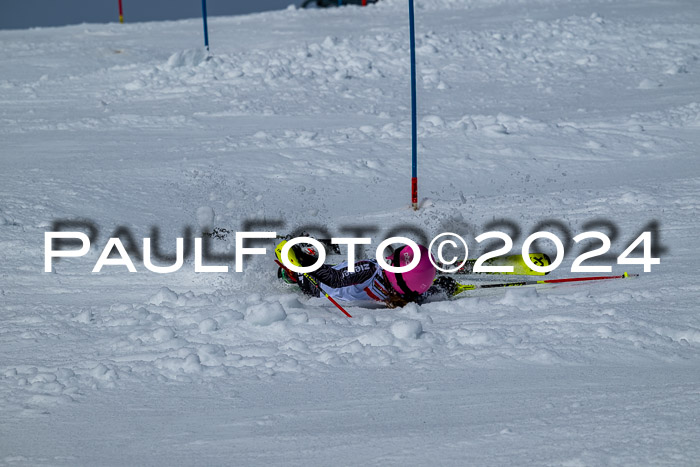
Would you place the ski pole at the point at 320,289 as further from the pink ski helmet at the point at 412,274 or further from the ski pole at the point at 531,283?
the ski pole at the point at 531,283

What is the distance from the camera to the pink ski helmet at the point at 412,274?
18.2ft

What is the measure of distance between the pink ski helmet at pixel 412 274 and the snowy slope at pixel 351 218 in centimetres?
14

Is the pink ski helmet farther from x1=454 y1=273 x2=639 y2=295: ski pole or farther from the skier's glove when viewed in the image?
x1=454 y1=273 x2=639 y2=295: ski pole

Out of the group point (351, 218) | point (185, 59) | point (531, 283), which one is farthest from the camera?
point (185, 59)

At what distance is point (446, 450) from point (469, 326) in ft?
5.38

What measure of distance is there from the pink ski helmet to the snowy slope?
0.47ft

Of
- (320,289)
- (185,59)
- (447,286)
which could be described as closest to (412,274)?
(447,286)

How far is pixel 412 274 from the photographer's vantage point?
5.56m

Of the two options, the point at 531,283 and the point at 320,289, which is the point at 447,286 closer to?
the point at 531,283

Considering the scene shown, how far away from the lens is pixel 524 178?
925cm

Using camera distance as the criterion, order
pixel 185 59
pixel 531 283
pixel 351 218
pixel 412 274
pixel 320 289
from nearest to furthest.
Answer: pixel 412 274 → pixel 320 289 → pixel 531 283 → pixel 351 218 → pixel 185 59

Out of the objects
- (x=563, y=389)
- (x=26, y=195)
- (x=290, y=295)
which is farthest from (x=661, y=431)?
(x=26, y=195)

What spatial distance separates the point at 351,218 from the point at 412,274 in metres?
2.66

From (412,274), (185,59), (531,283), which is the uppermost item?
(185,59)
